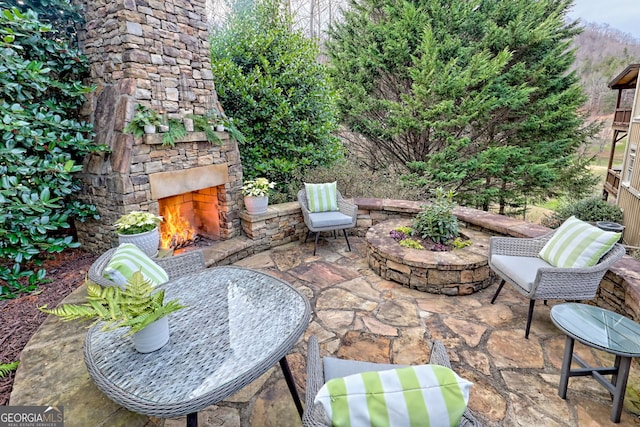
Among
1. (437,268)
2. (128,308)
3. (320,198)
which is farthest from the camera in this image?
(320,198)

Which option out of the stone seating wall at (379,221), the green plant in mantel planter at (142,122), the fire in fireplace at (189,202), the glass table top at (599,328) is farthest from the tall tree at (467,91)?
the green plant in mantel planter at (142,122)

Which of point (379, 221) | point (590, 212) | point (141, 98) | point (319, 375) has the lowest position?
point (590, 212)

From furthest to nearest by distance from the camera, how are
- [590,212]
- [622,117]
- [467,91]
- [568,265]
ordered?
[622,117], [467,91], [590,212], [568,265]

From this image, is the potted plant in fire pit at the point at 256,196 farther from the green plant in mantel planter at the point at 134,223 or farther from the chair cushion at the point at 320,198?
the green plant in mantel planter at the point at 134,223

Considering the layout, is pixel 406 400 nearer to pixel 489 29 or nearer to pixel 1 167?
pixel 1 167

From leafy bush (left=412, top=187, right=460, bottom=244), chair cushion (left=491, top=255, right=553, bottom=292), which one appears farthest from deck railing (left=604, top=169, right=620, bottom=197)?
chair cushion (left=491, top=255, right=553, bottom=292)

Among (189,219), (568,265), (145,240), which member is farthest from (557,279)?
(189,219)

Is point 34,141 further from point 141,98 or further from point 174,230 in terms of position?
point 174,230

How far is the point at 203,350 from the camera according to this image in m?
1.53

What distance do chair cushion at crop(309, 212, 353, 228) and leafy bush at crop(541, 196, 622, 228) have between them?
594cm

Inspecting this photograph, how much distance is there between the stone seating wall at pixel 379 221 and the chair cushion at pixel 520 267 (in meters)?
0.53

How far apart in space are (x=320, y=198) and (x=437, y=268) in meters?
1.90

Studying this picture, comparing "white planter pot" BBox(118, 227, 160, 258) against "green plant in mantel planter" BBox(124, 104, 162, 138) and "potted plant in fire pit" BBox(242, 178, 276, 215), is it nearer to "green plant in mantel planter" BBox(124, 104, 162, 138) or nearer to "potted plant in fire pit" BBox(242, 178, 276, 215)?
"green plant in mantel planter" BBox(124, 104, 162, 138)

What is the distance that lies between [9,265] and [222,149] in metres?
2.53
